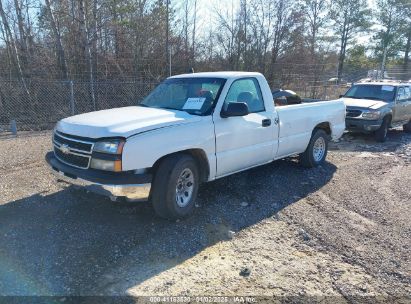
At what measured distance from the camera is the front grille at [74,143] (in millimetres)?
4125

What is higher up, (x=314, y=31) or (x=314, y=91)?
(x=314, y=31)

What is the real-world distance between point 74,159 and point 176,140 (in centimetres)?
121

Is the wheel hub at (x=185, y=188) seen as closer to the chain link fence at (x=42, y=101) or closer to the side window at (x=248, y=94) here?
the side window at (x=248, y=94)

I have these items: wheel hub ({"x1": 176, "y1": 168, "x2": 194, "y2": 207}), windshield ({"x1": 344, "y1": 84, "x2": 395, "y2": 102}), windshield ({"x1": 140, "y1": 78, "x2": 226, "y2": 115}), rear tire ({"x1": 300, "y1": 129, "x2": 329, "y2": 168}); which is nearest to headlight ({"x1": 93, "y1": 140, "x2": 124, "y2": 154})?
wheel hub ({"x1": 176, "y1": 168, "x2": 194, "y2": 207})

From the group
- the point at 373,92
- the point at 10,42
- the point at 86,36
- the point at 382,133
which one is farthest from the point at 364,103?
the point at 10,42

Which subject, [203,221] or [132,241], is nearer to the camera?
[132,241]

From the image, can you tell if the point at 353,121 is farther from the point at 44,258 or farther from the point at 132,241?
the point at 44,258

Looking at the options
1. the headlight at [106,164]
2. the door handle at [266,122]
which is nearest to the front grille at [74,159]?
the headlight at [106,164]

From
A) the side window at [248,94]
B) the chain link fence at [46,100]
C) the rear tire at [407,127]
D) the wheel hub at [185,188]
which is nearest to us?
the wheel hub at [185,188]

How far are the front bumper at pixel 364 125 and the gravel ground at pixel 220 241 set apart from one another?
14.2ft

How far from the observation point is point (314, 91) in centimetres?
2014

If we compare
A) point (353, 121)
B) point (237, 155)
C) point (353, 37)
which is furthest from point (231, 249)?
point (353, 37)

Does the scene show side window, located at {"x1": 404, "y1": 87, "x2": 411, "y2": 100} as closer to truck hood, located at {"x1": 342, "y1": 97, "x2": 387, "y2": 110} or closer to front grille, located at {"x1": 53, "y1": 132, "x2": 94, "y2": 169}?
truck hood, located at {"x1": 342, "y1": 97, "x2": 387, "y2": 110}

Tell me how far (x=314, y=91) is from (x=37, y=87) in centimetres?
1383
